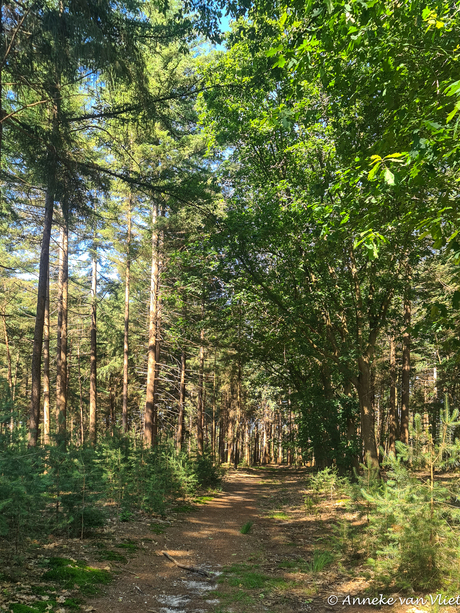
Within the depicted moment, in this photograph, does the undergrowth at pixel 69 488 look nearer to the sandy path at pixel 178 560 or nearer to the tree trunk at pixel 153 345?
the sandy path at pixel 178 560

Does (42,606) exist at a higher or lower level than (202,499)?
higher

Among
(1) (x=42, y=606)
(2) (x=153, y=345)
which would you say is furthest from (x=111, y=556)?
(2) (x=153, y=345)

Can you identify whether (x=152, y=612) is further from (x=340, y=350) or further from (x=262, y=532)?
(x=340, y=350)

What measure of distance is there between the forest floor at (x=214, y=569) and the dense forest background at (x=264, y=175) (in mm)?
2212

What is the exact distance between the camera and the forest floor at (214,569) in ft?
15.8

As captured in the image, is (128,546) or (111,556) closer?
(111,556)

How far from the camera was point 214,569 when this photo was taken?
6.68 m

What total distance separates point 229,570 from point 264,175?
11174 millimetres

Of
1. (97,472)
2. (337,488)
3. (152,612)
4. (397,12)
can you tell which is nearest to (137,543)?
(97,472)

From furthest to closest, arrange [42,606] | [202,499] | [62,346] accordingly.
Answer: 1. [62,346]
2. [202,499]
3. [42,606]

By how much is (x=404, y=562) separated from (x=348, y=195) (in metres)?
5.36

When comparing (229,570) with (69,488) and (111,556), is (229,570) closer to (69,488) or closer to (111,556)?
(111,556)

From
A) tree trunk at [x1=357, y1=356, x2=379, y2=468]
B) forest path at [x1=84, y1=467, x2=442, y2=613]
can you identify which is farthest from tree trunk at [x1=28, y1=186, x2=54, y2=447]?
tree trunk at [x1=357, y1=356, x2=379, y2=468]

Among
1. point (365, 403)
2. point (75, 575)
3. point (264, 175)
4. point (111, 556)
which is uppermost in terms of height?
point (264, 175)
